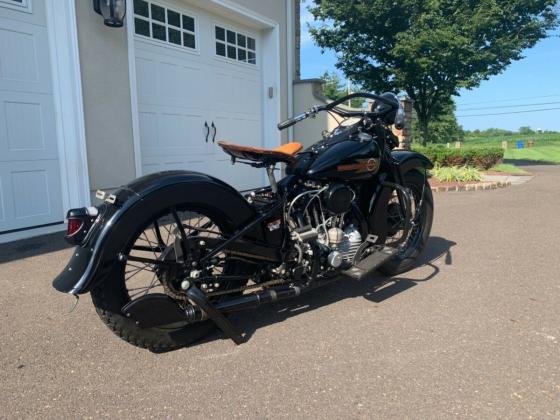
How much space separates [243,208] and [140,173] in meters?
3.99

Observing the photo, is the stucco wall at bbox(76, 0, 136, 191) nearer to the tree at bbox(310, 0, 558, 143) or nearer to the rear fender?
the rear fender

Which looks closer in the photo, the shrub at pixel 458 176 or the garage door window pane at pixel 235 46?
the garage door window pane at pixel 235 46

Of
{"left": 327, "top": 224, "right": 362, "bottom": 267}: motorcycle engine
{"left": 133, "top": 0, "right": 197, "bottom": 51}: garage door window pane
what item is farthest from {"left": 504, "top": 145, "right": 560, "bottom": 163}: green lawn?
{"left": 327, "top": 224, "right": 362, "bottom": 267}: motorcycle engine

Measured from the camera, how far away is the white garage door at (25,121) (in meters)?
4.88

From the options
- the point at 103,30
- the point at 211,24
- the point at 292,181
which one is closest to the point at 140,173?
the point at 103,30

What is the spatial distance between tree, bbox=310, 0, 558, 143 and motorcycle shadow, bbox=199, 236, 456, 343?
39.7ft

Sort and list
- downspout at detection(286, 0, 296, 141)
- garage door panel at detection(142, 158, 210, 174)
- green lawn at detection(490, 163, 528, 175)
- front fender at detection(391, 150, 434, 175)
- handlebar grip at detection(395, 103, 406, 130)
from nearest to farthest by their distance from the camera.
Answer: handlebar grip at detection(395, 103, 406, 130)
front fender at detection(391, 150, 434, 175)
garage door panel at detection(142, 158, 210, 174)
downspout at detection(286, 0, 296, 141)
green lawn at detection(490, 163, 528, 175)

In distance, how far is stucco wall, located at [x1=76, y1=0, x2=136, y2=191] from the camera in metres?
5.42

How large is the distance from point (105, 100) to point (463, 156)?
33.3ft

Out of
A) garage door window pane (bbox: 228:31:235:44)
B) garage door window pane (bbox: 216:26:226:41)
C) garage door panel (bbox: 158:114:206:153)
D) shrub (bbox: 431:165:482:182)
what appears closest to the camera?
garage door panel (bbox: 158:114:206:153)

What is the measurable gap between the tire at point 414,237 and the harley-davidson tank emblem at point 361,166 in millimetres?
727

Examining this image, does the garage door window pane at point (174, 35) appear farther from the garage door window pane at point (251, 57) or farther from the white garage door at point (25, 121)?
the white garage door at point (25, 121)

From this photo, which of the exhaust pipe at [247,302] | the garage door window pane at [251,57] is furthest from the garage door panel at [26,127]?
the garage door window pane at [251,57]

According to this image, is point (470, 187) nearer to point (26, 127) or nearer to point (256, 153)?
point (256, 153)
